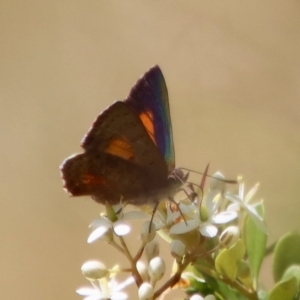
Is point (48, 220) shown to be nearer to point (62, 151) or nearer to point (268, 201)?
point (62, 151)

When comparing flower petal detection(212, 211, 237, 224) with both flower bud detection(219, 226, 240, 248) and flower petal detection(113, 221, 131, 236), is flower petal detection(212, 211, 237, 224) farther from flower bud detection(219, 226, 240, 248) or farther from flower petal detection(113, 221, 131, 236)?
flower petal detection(113, 221, 131, 236)

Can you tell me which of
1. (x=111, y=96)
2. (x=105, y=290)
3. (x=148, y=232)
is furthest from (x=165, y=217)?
(x=111, y=96)

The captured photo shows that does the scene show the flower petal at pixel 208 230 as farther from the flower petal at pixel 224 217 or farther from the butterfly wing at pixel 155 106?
the butterfly wing at pixel 155 106

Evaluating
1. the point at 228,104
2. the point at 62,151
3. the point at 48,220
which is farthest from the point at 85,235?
the point at 228,104

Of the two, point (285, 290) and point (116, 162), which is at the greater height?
point (116, 162)

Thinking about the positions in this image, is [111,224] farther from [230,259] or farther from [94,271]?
[230,259]

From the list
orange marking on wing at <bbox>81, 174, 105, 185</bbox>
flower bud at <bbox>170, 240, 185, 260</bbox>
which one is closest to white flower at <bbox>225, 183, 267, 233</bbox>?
flower bud at <bbox>170, 240, 185, 260</bbox>

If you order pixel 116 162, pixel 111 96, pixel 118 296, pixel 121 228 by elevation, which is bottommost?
pixel 118 296
